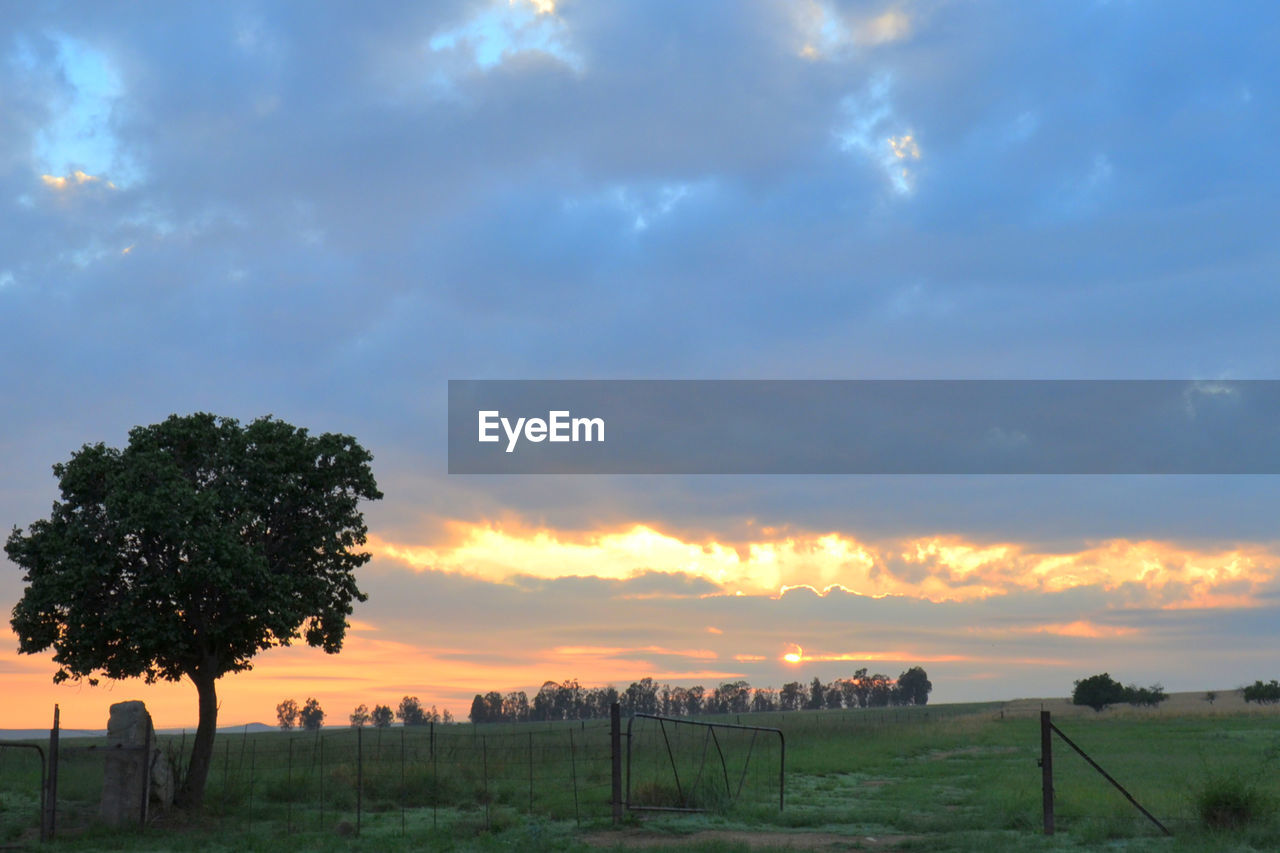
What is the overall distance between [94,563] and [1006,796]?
2644cm

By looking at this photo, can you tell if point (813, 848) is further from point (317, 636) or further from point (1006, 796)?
point (317, 636)

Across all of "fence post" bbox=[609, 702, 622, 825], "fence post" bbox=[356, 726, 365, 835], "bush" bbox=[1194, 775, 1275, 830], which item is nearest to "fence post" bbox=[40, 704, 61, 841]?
"fence post" bbox=[356, 726, 365, 835]

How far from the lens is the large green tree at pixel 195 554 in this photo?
28453 millimetres

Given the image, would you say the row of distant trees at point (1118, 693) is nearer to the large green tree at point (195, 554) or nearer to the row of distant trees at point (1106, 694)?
the row of distant trees at point (1106, 694)

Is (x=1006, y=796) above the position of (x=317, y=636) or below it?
below

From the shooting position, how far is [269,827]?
27734mm

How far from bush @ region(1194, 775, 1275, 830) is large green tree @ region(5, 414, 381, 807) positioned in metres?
23.4

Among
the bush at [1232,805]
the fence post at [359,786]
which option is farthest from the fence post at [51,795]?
the bush at [1232,805]

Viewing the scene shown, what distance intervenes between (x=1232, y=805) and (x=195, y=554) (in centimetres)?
2566

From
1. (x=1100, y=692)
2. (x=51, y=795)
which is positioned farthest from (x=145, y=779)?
(x=1100, y=692)

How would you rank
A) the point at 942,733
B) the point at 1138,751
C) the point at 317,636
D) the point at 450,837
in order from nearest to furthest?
the point at 450,837 → the point at 317,636 → the point at 1138,751 → the point at 942,733

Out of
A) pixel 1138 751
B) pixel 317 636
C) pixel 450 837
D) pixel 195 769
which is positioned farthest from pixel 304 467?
pixel 1138 751

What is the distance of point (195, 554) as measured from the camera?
93.0 ft

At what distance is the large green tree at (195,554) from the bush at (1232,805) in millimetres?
23353
